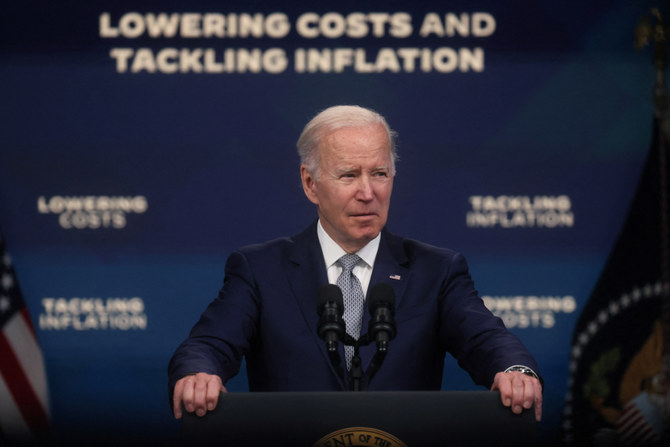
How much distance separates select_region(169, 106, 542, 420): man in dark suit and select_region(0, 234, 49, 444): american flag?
84.3 inches

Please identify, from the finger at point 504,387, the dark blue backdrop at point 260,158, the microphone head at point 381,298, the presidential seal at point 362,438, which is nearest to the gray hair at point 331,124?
the microphone head at point 381,298

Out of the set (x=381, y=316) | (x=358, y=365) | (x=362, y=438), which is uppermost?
(x=381, y=316)

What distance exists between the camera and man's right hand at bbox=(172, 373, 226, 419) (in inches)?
64.9

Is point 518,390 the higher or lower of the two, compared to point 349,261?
lower

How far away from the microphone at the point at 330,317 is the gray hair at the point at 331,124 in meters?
0.63

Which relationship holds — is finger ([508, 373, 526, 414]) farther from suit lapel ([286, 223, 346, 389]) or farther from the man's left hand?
suit lapel ([286, 223, 346, 389])

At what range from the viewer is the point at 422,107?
13.4 feet

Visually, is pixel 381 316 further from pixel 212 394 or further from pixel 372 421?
pixel 212 394

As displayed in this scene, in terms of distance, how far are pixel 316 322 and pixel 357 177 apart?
407 millimetres

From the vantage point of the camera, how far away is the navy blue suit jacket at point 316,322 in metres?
2.08

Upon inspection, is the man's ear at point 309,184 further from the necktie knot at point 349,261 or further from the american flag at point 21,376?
the american flag at point 21,376

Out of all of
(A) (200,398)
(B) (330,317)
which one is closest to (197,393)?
(A) (200,398)

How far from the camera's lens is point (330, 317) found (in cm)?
166

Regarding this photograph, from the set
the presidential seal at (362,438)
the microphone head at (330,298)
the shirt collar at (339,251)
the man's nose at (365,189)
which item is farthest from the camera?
the shirt collar at (339,251)
